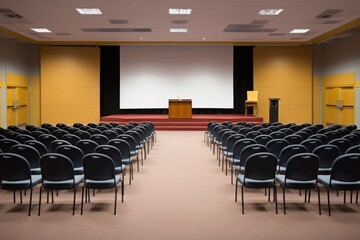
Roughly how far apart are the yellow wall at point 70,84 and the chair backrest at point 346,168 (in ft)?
58.8

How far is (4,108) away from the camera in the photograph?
18.3m

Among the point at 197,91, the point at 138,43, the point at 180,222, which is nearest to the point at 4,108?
the point at 138,43

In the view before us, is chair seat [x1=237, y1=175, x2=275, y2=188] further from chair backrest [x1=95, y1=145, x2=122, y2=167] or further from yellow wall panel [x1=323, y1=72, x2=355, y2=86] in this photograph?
yellow wall panel [x1=323, y1=72, x2=355, y2=86]

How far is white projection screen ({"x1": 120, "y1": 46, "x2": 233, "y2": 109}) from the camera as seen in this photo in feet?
72.5

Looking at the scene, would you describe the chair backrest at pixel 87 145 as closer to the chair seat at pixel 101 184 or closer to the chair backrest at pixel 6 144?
the chair backrest at pixel 6 144

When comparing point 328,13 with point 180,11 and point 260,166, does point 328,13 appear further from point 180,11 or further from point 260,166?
point 260,166

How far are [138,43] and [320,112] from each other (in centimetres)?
1071

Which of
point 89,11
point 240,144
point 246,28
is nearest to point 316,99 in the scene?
point 246,28

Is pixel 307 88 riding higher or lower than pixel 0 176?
higher

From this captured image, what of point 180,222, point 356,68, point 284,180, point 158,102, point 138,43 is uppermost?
point 138,43

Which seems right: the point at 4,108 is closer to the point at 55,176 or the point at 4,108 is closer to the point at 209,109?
the point at 209,109

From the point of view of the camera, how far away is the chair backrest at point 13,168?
5637mm

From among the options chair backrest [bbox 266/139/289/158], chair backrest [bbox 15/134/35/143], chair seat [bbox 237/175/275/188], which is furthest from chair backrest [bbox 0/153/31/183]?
chair backrest [bbox 266/139/289/158]

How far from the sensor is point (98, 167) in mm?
5801
